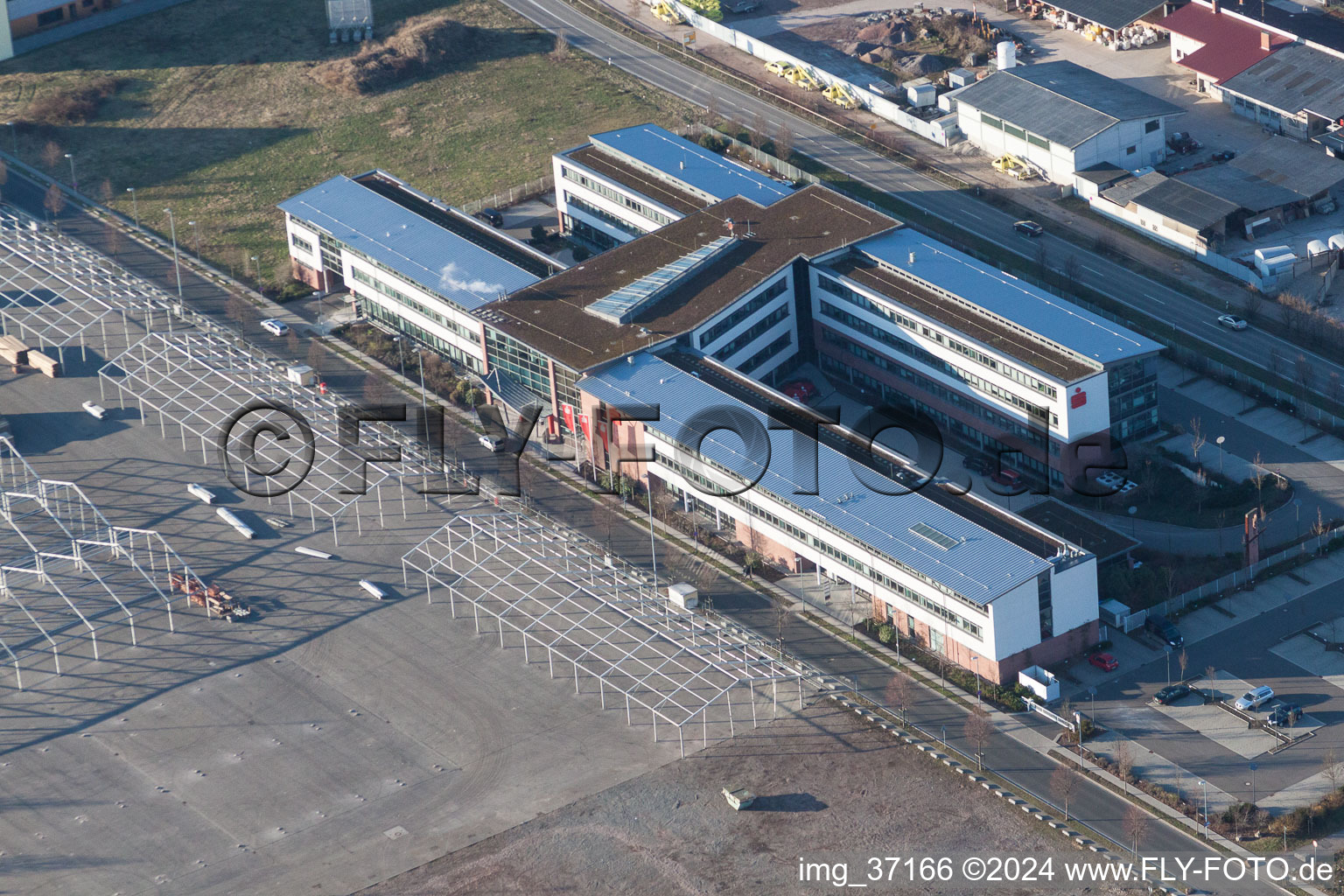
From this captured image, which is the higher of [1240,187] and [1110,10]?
[1110,10]

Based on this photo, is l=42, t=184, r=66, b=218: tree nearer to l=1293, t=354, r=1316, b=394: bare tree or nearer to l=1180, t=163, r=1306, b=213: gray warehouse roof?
l=1180, t=163, r=1306, b=213: gray warehouse roof

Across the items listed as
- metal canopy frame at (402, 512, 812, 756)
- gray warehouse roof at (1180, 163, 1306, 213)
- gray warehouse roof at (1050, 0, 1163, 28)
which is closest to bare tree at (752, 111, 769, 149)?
gray warehouse roof at (1050, 0, 1163, 28)

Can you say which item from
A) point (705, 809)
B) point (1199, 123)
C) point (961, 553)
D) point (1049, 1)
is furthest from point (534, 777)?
point (1049, 1)

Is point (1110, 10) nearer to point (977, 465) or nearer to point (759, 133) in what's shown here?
point (759, 133)

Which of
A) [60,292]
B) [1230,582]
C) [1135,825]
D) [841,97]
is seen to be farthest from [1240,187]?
[60,292]

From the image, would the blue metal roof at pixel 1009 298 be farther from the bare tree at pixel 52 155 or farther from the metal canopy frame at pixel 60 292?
the bare tree at pixel 52 155

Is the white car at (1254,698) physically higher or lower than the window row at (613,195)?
lower

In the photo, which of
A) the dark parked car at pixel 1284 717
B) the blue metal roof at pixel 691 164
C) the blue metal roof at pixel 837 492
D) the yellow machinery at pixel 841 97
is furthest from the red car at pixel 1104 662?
the yellow machinery at pixel 841 97

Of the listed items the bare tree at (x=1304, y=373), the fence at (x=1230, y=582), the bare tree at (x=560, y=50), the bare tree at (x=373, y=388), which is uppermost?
the bare tree at (x=560, y=50)
